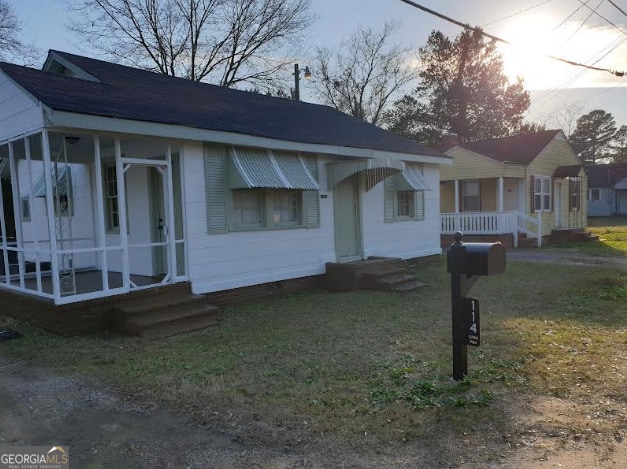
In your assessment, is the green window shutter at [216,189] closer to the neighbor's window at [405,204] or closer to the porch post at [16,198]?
the porch post at [16,198]

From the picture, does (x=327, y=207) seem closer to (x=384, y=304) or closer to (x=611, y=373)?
(x=384, y=304)

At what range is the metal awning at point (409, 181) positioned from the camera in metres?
12.1

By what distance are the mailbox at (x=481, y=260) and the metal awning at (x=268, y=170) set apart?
186 inches

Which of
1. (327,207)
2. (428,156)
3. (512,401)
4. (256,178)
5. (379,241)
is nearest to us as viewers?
(512,401)

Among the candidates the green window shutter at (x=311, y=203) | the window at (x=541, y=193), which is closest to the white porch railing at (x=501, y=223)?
the window at (x=541, y=193)

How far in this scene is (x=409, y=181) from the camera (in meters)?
12.2

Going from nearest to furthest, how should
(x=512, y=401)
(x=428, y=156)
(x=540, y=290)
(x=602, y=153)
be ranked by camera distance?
(x=512, y=401), (x=540, y=290), (x=428, y=156), (x=602, y=153)

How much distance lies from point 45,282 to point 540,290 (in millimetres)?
9209

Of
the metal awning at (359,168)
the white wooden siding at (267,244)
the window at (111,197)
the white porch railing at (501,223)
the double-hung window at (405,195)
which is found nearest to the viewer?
the white wooden siding at (267,244)

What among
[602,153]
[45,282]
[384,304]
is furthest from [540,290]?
[602,153]

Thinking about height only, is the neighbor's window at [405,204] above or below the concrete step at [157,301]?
above

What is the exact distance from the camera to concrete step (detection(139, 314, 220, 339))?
6.51m

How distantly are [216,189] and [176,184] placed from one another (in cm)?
67

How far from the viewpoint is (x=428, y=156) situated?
13.0 metres
